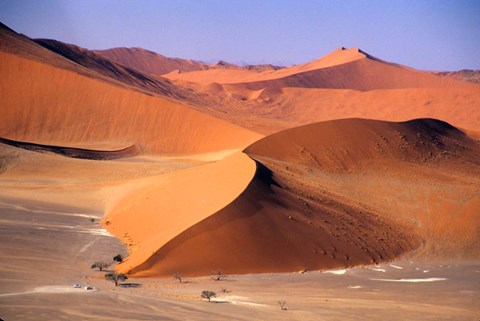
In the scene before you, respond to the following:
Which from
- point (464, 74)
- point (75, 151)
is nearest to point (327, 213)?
point (75, 151)

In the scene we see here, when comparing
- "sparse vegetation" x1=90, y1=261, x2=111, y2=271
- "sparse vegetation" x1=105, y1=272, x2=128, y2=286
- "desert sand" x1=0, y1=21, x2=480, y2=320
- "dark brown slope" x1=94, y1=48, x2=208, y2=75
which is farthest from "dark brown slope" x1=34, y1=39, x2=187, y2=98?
"dark brown slope" x1=94, y1=48, x2=208, y2=75

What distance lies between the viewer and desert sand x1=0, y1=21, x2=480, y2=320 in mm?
15602

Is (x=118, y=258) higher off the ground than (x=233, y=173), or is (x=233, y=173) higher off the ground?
(x=233, y=173)

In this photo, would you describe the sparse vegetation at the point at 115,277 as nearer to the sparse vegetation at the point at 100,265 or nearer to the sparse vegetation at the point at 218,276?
the sparse vegetation at the point at 100,265

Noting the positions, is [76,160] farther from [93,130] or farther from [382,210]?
[382,210]

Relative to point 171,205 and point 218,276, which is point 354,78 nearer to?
point 171,205

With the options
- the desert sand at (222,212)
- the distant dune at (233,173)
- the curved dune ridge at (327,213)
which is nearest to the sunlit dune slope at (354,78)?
the distant dune at (233,173)

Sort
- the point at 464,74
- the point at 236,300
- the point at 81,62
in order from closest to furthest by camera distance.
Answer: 1. the point at 236,300
2. the point at 81,62
3. the point at 464,74

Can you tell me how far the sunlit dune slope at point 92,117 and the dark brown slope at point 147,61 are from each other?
9675cm

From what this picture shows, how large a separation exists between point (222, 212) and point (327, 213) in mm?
4883

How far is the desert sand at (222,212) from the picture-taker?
51.2 feet

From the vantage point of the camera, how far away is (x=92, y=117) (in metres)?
58.9

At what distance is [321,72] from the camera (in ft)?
388

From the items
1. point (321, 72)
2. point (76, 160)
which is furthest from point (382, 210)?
point (321, 72)
